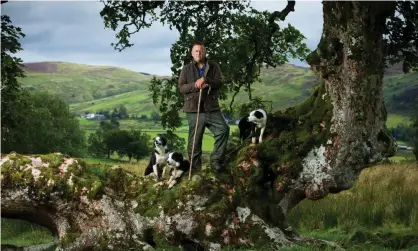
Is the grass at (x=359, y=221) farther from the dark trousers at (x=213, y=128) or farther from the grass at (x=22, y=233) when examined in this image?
the dark trousers at (x=213, y=128)

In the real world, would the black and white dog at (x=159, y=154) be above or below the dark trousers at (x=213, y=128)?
below

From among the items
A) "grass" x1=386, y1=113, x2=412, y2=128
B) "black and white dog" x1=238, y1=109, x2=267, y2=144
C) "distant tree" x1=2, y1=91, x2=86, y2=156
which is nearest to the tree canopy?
"black and white dog" x1=238, y1=109, x2=267, y2=144

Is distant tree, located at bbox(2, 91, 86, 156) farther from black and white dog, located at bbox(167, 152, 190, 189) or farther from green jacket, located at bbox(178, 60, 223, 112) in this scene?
green jacket, located at bbox(178, 60, 223, 112)

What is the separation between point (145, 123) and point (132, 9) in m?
166

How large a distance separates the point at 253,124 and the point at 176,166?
2.22 metres

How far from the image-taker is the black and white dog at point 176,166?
1139cm

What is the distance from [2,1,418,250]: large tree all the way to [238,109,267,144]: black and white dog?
306 millimetres

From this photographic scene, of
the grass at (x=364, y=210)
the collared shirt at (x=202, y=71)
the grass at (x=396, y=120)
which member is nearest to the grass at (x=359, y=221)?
the grass at (x=364, y=210)

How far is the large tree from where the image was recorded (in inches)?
432

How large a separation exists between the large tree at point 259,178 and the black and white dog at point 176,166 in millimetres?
176

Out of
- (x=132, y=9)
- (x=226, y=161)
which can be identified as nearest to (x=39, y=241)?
(x=226, y=161)

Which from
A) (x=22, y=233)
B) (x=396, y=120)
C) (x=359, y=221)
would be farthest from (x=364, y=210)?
(x=396, y=120)

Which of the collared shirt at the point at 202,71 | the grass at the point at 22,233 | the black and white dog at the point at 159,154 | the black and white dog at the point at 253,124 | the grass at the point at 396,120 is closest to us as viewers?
the collared shirt at the point at 202,71

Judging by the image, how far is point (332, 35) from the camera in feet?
38.8
